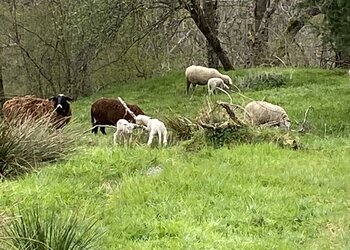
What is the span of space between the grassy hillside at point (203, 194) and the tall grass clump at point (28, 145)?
28cm

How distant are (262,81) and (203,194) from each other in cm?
1315

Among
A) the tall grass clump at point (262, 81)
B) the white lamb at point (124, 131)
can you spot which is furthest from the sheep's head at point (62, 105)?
the tall grass clump at point (262, 81)

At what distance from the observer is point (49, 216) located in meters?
5.65

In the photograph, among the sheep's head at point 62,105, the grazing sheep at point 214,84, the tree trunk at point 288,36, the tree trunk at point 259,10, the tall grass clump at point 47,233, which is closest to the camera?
the tall grass clump at point 47,233

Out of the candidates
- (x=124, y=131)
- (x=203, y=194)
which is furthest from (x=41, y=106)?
(x=203, y=194)

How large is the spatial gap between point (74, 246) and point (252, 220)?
2.06 metres

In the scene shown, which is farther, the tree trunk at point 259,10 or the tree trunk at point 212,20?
the tree trunk at point 259,10

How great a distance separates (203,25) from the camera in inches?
864

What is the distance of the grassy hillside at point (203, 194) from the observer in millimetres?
6207

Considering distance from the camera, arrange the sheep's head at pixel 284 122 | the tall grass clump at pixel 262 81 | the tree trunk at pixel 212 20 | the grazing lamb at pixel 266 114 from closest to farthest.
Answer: the sheep's head at pixel 284 122
the grazing lamb at pixel 266 114
the tall grass clump at pixel 262 81
the tree trunk at pixel 212 20

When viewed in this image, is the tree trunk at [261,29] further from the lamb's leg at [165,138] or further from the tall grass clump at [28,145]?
the tall grass clump at [28,145]

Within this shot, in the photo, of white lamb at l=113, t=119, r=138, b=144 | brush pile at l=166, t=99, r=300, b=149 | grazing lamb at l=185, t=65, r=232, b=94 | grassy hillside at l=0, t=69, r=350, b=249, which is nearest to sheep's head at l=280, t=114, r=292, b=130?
grassy hillside at l=0, t=69, r=350, b=249

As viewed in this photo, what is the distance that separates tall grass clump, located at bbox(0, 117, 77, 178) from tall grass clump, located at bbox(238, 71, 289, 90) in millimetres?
10853

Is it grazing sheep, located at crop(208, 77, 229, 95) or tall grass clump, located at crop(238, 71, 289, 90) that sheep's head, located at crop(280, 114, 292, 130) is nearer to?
grazing sheep, located at crop(208, 77, 229, 95)
